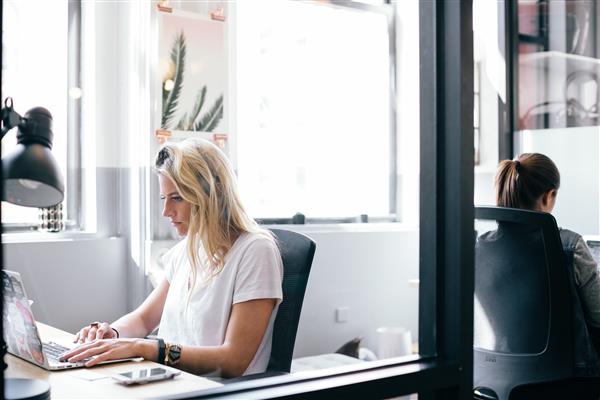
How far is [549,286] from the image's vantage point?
5.92 feet

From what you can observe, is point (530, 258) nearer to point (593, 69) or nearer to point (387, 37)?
point (593, 69)

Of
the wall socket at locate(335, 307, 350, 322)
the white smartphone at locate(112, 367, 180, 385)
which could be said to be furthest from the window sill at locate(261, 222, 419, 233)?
the white smartphone at locate(112, 367, 180, 385)

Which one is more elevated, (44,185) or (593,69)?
(593,69)

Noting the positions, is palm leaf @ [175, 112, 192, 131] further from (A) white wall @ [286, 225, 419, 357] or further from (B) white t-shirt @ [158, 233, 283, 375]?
(B) white t-shirt @ [158, 233, 283, 375]

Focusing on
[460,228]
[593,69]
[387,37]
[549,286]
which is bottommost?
[549,286]

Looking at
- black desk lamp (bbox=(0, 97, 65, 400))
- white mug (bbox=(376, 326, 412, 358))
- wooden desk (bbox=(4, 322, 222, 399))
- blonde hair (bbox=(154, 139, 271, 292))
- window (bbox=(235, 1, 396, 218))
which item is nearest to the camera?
black desk lamp (bbox=(0, 97, 65, 400))

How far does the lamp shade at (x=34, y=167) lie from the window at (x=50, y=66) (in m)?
2.03

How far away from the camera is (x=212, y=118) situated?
11.3 ft

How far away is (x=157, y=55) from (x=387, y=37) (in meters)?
1.63

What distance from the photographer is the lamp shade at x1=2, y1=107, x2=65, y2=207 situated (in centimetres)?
90

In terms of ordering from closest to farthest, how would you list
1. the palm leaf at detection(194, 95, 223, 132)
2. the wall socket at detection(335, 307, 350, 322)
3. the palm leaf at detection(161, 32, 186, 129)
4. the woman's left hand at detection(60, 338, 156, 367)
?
1. the woman's left hand at detection(60, 338, 156, 367)
2. the palm leaf at detection(161, 32, 186, 129)
3. the palm leaf at detection(194, 95, 223, 132)
4. the wall socket at detection(335, 307, 350, 322)

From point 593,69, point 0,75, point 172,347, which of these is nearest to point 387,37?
point 593,69

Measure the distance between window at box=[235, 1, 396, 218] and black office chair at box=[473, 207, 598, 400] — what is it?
1896 millimetres

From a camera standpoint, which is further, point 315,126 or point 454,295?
Result: point 315,126
